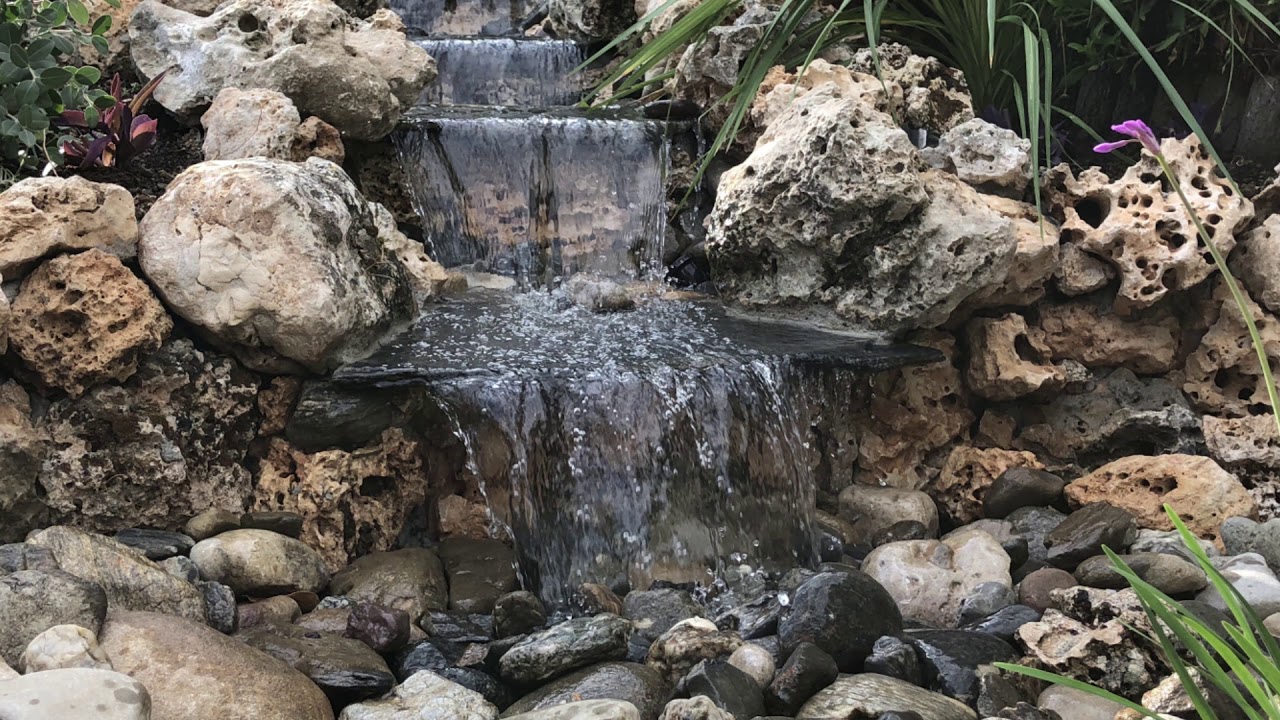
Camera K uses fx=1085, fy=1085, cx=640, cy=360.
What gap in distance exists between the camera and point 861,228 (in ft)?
15.0

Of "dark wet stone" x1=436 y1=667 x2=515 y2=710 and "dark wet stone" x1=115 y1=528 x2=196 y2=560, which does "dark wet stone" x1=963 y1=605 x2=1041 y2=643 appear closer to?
"dark wet stone" x1=436 y1=667 x2=515 y2=710

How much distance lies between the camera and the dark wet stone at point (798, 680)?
9.68 feet

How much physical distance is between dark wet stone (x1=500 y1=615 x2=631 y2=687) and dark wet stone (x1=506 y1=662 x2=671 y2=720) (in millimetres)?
36

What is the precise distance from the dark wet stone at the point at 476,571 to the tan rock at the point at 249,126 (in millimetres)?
1901

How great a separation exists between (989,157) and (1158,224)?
77 cm

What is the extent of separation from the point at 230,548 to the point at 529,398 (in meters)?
1.14

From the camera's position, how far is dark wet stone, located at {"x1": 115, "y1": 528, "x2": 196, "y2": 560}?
3488 millimetres

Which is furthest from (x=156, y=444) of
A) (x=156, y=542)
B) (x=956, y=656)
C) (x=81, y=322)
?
(x=956, y=656)

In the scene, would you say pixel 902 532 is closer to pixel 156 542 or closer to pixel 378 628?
pixel 378 628

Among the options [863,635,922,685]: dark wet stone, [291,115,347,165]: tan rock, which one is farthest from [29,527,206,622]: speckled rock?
[291,115,347,165]: tan rock

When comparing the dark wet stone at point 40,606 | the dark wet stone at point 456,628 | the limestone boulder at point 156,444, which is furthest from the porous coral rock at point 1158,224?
the dark wet stone at point 40,606

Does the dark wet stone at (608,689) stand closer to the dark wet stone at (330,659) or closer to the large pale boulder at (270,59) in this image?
the dark wet stone at (330,659)

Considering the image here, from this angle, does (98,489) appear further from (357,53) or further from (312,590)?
(357,53)

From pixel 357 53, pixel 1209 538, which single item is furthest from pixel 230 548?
pixel 1209 538
